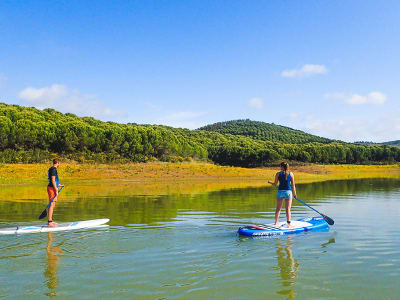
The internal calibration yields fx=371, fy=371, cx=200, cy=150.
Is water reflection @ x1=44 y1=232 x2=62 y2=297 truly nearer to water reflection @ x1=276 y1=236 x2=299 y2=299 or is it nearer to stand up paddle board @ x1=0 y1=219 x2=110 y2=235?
stand up paddle board @ x1=0 y1=219 x2=110 y2=235

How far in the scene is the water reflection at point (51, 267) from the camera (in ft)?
22.7

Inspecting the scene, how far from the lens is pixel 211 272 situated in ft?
25.9

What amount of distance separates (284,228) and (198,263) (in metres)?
4.46

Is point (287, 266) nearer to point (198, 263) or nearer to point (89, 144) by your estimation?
point (198, 263)

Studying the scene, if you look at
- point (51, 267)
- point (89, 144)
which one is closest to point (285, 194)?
point (51, 267)

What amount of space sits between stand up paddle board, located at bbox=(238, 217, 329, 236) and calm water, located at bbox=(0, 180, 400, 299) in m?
0.29

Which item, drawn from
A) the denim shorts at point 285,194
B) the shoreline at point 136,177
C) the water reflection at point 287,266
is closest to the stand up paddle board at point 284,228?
the water reflection at point 287,266

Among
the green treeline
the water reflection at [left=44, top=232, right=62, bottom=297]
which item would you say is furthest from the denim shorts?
the green treeline

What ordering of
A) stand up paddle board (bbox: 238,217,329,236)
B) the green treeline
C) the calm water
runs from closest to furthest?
the calm water, stand up paddle board (bbox: 238,217,329,236), the green treeline

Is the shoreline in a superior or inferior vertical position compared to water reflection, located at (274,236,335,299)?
superior

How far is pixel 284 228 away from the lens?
39.4 feet

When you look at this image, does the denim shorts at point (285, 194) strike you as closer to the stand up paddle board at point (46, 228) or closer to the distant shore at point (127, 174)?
the stand up paddle board at point (46, 228)

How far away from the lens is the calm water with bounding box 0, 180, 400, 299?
6.81 m

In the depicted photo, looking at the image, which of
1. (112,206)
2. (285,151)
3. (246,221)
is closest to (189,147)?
(285,151)
